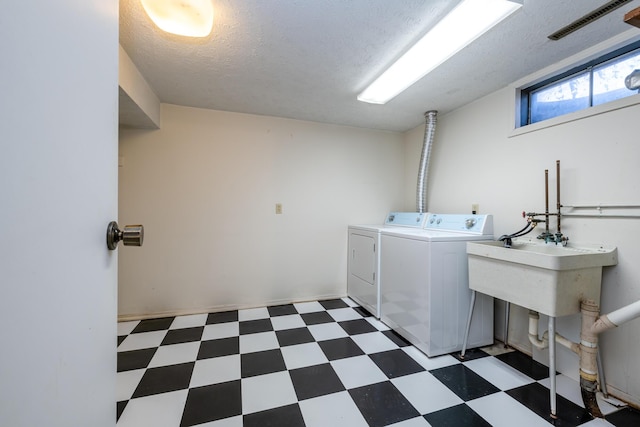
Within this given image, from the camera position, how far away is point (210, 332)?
2.14 metres

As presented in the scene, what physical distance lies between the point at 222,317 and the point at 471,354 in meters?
2.14

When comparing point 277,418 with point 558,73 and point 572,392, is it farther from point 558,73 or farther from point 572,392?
point 558,73

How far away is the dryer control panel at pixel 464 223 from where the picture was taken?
1.90 meters

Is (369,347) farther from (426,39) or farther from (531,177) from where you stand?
(426,39)

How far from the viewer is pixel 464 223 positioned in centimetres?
201

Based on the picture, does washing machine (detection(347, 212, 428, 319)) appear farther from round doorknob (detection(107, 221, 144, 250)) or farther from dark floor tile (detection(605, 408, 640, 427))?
round doorknob (detection(107, 221, 144, 250))

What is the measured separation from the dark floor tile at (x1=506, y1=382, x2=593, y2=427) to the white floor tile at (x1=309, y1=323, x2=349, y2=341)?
1.15 m

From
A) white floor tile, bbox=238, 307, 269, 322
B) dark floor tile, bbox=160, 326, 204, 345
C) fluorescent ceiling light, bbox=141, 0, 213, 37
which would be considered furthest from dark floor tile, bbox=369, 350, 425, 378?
fluorescent ceiling light, bbox=141, 0, 213, 37

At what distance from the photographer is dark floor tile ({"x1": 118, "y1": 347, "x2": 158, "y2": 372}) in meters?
1.67

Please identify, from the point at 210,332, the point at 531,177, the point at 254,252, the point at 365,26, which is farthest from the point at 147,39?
the point at 531,177

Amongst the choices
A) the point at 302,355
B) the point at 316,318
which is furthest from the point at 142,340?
the point at 316,318

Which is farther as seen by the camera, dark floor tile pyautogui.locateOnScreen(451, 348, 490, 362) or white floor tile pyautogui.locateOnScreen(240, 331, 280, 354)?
white floor tile pyautogui.locateOnScreen(240, 331, 280, 354)

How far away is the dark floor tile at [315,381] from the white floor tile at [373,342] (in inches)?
14.6

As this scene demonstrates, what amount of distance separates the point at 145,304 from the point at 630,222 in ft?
11.8
